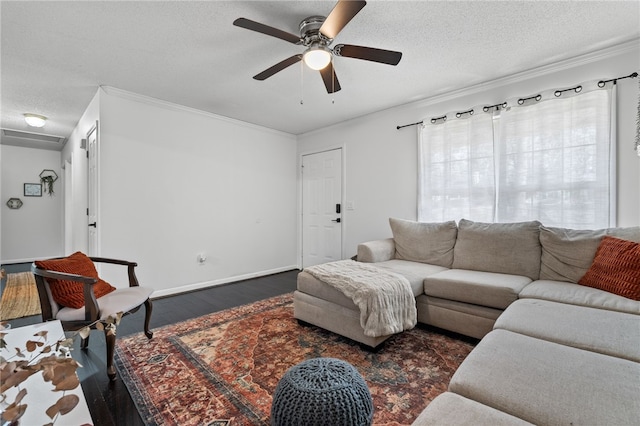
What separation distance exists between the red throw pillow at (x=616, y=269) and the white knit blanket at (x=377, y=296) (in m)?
1.36

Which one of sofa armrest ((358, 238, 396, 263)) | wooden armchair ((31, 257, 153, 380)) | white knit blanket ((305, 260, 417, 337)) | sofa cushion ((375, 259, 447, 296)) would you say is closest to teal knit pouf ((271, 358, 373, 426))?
white knit blanket ((305, 260, 417, 337))

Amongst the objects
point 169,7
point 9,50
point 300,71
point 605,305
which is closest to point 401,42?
point 300,71

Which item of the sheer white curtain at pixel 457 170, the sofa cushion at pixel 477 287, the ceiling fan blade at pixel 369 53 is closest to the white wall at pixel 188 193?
the sheer white curtain at pixel 457 170

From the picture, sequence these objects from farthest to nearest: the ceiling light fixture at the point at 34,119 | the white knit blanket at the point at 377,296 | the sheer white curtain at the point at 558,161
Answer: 1. the ceiling light fixture at the point at 34,119
2. the sheer white curtain at the point at 558,161
3. the white knit blanket at the point at 377,296

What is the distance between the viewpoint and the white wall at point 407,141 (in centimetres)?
241

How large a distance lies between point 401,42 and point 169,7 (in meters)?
1.75

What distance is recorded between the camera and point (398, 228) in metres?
3.46

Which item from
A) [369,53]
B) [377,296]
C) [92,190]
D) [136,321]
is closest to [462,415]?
[377,296]

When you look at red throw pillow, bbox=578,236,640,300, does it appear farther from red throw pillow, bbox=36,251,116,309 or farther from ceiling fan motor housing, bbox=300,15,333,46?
red throw pillow, bbox=36,251,116,309

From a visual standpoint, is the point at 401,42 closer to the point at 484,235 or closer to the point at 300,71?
the point at 300,71

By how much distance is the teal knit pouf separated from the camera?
3.85ft

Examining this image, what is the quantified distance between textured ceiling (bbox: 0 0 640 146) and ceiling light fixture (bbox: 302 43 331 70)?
23 centimetres

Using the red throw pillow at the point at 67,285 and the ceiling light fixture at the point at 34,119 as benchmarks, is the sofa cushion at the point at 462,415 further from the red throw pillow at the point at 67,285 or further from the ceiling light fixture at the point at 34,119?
the ceiling light fixture at the point at 34,119

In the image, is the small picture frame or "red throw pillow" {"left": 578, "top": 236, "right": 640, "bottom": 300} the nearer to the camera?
"red throw pillow" {"left": 578, "top": 236, "right": 640, "bottom": 300}
